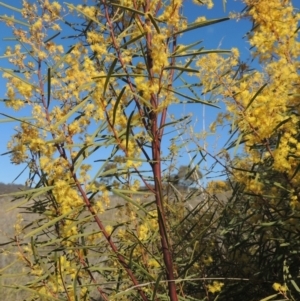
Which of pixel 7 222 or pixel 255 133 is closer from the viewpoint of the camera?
pixel 255 133

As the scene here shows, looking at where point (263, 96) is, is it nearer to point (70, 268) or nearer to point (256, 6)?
point (256, 6)

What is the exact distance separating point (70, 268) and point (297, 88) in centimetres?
123

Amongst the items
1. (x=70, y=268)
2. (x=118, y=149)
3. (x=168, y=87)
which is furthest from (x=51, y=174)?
(x=168, y=87)

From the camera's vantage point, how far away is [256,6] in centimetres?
181

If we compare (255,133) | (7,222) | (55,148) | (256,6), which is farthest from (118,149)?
(7,222)

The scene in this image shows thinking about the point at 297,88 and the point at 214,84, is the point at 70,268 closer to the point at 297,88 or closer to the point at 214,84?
the point at 214,84

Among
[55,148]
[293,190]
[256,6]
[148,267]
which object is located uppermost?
[256,6]

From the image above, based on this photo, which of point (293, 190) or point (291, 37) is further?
point (291, 37)

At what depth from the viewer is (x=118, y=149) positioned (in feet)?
4.58

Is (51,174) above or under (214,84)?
under

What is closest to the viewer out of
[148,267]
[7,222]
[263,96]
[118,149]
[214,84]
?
[118,149]

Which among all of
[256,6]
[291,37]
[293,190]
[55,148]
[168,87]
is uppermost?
[256,6]

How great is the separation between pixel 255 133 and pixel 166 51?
1.69 feet

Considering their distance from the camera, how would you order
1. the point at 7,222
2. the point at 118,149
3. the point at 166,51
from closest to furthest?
1. the point at 166,51
2. the point at 118,149
3. the point at 7,222
